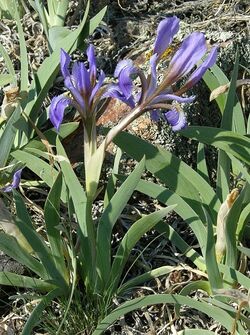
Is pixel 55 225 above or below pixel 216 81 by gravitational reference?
below

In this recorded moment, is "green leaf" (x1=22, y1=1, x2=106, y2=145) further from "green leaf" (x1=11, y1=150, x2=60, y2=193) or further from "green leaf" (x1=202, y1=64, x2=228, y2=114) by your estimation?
"green leaf" (x1=202, y1=64, x2=228, y2=114)

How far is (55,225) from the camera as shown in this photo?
5.45ft

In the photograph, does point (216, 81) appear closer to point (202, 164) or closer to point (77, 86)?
point (202, 164)

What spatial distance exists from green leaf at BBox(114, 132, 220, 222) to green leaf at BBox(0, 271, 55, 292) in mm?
376

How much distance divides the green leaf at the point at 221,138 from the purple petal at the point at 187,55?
21 cm

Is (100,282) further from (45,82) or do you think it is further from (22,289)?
(45,82)

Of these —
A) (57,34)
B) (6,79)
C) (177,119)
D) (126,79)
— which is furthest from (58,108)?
(57,34)

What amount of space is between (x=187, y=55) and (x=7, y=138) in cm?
61

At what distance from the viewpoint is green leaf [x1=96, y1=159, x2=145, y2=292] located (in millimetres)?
1592

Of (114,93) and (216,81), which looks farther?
(216,81)

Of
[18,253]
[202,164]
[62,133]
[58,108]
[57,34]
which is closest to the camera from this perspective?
[58,108]

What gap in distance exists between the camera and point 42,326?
5.49 feet

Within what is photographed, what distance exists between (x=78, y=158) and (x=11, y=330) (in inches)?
23.9

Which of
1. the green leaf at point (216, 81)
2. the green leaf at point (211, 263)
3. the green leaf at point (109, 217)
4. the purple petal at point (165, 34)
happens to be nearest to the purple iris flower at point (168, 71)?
the purple petal at point (165, 34)
